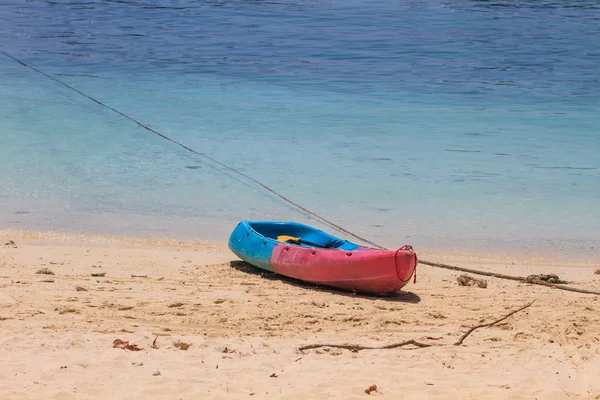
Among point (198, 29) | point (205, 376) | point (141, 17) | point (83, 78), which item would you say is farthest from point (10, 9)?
point (205, 376)

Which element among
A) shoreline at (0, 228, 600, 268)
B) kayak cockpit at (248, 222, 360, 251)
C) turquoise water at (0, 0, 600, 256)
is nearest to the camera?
kayak cockpit at (248, 222, 360, 251)

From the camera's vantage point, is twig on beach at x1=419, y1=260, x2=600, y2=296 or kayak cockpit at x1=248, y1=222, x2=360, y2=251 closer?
twig on beach at x1=419, y1=260, x2=600, y2=296

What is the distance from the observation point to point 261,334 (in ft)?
17.5

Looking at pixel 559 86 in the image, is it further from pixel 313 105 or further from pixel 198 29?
pixel 198 29

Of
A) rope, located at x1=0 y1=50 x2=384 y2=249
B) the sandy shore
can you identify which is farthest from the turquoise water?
the sandy shore

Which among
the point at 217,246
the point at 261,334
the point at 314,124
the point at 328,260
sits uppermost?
the point at 314,124

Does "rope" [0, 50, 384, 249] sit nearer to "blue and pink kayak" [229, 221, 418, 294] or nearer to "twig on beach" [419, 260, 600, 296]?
"twig on beach" [419, 260, 600, 296]

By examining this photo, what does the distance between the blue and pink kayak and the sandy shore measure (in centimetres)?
11

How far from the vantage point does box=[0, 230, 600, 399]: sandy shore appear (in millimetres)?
4406

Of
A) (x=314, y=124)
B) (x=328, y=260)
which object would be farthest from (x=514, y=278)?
(x=314, y=124)

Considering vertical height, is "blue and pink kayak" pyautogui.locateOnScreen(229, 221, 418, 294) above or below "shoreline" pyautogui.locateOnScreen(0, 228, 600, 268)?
above

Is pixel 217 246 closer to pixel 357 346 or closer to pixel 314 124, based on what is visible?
pixel 357 346

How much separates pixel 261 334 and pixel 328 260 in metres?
1.43

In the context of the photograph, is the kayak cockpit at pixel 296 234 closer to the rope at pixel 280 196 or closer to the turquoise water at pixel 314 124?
the rope at pixel 280 196
